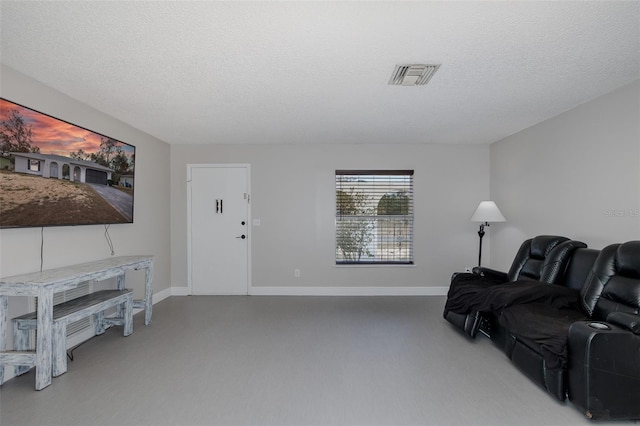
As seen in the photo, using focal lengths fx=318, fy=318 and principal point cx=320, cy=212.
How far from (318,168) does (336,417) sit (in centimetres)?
371

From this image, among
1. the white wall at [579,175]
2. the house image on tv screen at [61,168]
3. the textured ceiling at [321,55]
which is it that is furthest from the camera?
the white wall at [579,175]

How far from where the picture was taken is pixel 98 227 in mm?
3496

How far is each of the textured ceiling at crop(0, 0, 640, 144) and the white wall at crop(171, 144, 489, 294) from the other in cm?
142

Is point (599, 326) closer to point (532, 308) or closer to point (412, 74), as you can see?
point (532, 308)

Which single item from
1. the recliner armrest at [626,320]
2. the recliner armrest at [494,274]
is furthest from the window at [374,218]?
the recliner armrest at [626,320]

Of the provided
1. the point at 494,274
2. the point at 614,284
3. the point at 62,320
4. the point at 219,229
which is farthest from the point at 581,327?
the point at 219,229

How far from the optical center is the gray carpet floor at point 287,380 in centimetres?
206

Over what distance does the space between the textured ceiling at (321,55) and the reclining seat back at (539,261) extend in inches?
56.6

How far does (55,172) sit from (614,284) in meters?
4.69

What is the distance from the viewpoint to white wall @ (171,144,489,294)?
512cm

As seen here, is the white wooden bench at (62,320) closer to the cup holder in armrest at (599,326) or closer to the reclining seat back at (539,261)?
the cup holder in armrest at (599,326)

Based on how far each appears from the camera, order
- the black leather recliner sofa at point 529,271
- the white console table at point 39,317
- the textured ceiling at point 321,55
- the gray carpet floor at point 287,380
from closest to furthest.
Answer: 1. the textured ceiling at point 321,55
2. the gray carpet floor at point 287,380
3. the white console table at point 39,317
4. the black leather recliner sofa at point 529,271

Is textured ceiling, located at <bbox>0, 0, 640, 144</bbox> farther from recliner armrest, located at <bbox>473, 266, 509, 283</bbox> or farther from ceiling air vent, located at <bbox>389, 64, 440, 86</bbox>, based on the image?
recliner armrest, located at <bbox>473, 266, 509, 283</bbox>

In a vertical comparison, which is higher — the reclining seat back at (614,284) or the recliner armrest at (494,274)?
the reclining seat back at (614,284)
